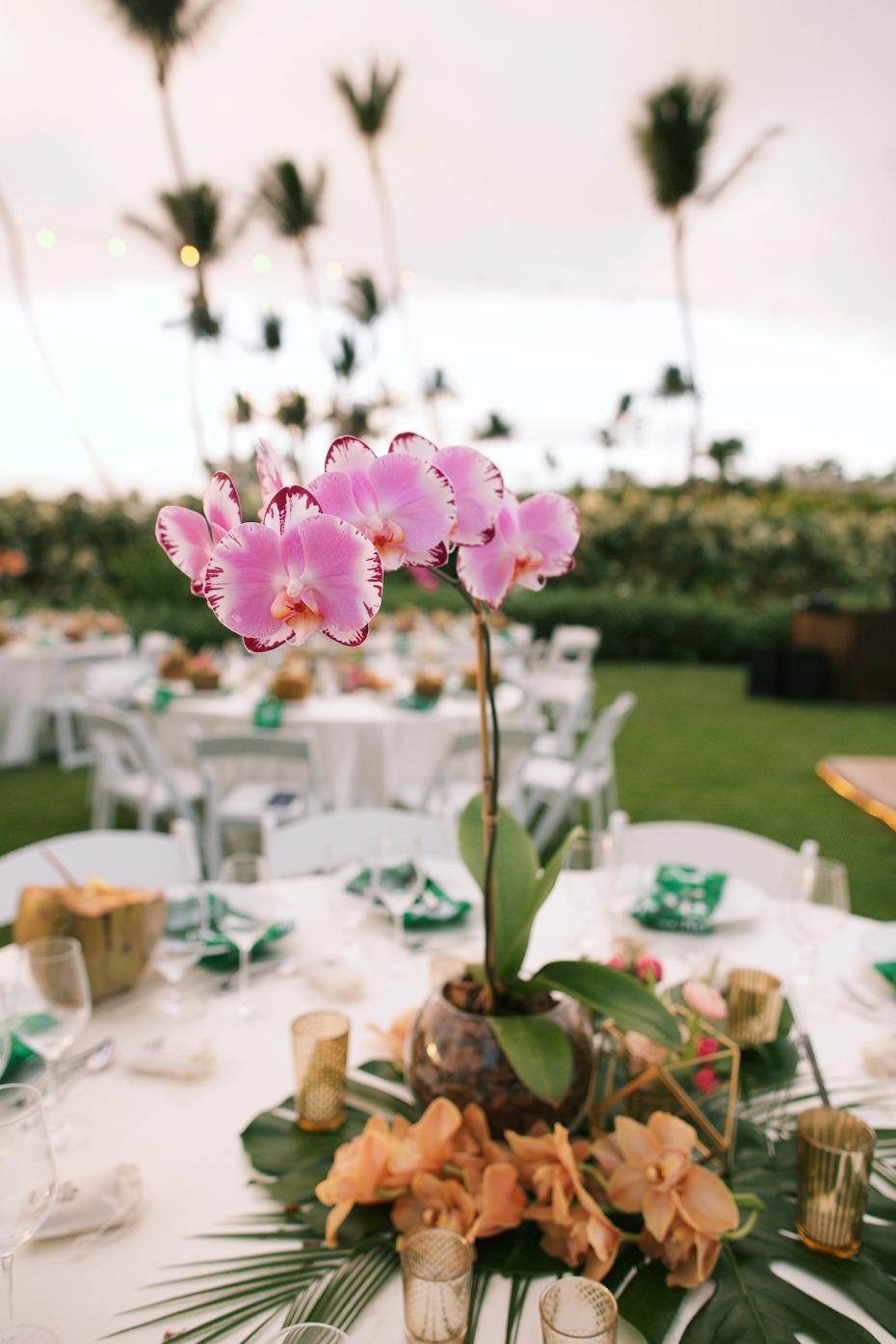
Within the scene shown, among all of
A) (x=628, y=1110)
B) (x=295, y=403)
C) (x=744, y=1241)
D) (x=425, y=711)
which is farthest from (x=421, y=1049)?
(x=295, y=403)

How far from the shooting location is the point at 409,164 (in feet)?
38.3

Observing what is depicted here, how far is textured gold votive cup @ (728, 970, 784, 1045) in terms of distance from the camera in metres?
1.12

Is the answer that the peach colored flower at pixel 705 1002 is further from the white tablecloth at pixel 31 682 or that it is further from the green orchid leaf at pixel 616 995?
the white tablecloth at pixel 31 682

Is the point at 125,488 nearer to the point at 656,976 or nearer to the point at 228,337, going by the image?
the point at 228,337

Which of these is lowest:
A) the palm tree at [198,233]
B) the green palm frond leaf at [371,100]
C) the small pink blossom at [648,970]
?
the small pink blossom at [648,970]

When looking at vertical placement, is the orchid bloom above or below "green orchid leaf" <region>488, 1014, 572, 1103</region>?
below

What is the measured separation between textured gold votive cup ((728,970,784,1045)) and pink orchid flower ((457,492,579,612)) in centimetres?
67

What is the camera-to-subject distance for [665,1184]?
795 millimetres

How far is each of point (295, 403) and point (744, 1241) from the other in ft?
52.4

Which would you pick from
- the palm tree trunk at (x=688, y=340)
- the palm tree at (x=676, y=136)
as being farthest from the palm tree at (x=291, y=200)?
the palm tree trunk at (x=688, y=340)

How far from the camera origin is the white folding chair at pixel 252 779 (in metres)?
3.20

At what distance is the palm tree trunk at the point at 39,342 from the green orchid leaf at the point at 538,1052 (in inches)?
534

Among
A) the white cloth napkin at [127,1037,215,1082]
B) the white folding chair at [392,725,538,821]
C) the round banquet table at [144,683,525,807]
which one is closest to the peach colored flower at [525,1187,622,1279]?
the white cloth napkin at [127,1037,215,1082]

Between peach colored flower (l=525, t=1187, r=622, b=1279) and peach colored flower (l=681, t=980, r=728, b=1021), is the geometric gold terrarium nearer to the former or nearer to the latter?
peach colored flower (l=681, t=980, r=728, b=1021)
